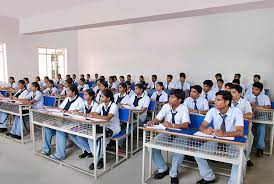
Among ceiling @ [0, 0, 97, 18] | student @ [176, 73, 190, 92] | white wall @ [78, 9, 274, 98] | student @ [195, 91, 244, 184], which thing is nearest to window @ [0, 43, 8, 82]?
ceiling @ [0, 0, 97, 18]

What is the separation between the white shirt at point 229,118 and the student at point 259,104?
122cm

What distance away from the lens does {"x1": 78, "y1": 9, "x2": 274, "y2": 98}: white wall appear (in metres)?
5.74

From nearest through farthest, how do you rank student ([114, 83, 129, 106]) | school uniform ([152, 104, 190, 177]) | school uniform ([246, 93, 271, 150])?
school uniform ([152, 104, 190, 177]), school uniform ([246, 93, 271, 150]), student ([114, 83, 129, 106])

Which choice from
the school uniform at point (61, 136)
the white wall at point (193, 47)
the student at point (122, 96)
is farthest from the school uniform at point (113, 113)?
the white wall at point (193, 47)

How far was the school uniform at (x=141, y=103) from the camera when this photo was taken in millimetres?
3878

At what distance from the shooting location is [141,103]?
3998 mm

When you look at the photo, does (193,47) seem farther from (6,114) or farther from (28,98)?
(6,114)

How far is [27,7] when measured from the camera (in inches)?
182

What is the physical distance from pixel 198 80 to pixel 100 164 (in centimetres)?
454

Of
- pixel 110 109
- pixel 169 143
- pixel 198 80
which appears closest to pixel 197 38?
pixel 198 80

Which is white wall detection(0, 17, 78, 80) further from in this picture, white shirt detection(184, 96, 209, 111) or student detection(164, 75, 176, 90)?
white shirt detection(184, 96, 209, 111)

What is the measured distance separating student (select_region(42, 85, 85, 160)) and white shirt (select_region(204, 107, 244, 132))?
185 cm

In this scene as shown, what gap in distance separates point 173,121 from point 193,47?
4.45m

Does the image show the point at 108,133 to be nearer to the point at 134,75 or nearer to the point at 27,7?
the point at 27,7
